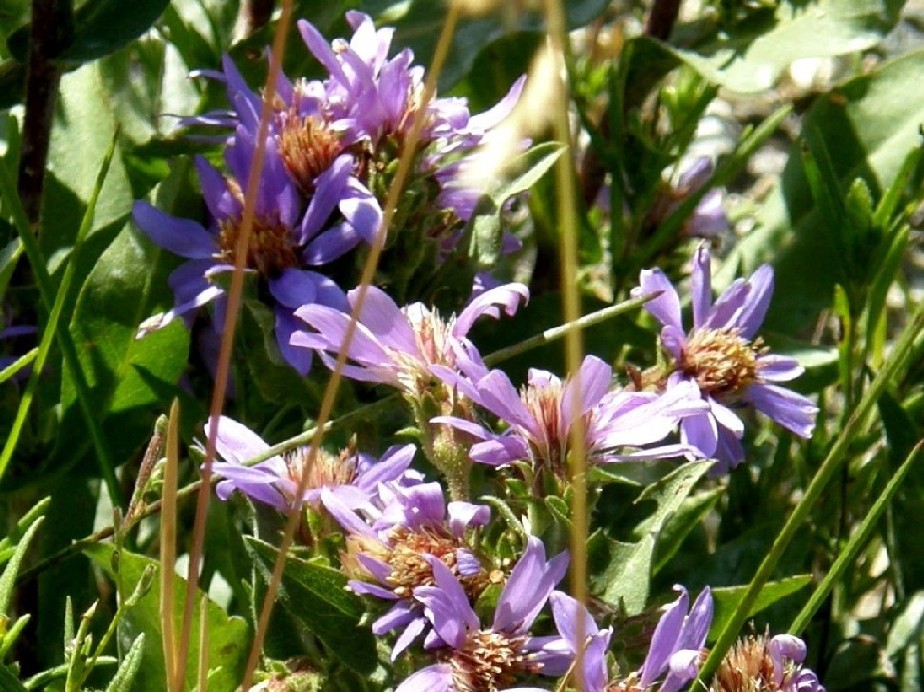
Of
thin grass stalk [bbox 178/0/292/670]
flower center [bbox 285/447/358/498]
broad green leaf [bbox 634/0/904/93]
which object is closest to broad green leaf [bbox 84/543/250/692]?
flower center [bbox 285/447/358/498]

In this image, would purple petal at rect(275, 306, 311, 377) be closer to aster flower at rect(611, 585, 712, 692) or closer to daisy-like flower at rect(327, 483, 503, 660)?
daisy-like flower at rect(327, 483, 503, 660)

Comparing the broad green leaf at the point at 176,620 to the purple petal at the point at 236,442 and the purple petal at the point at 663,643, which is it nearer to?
the purple petal at the point at 236,442

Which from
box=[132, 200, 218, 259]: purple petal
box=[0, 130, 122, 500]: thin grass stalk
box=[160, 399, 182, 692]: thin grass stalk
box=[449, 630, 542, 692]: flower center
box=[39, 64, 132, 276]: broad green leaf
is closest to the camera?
box=[160, 399, 182, 692]: thin grass stalk

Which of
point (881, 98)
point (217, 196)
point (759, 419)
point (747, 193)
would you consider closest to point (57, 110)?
point (217, 196)

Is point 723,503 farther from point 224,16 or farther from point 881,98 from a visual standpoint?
Result: point 224,16

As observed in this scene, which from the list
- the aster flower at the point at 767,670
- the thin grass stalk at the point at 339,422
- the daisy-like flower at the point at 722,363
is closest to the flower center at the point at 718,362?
the daisy-like flower at the point at 722,363

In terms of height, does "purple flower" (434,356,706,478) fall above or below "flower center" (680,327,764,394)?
above
